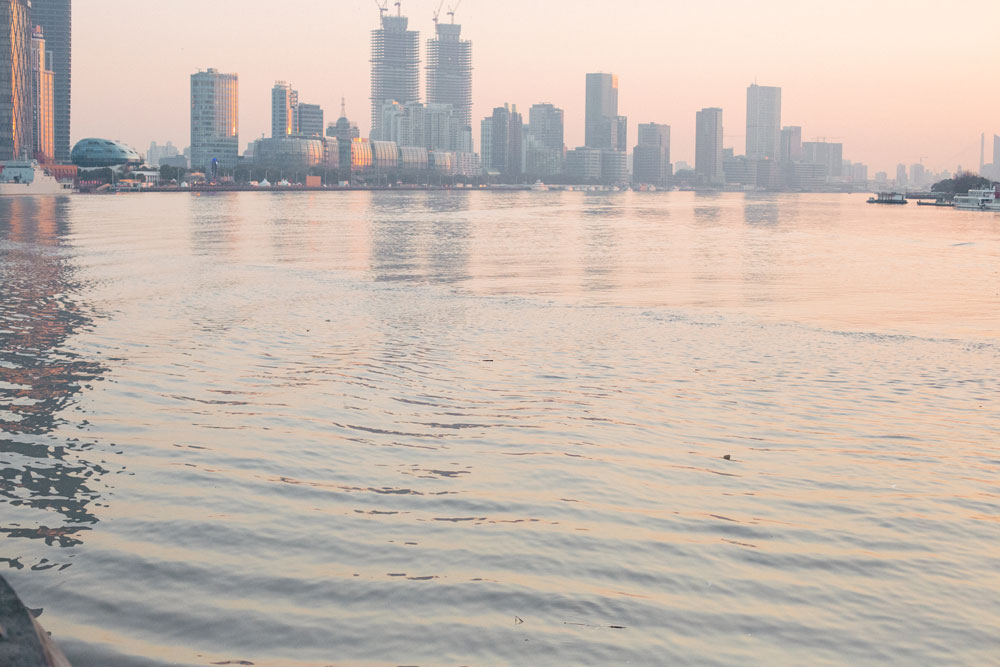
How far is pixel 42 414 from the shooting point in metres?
17.4

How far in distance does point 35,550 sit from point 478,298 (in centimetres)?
2708

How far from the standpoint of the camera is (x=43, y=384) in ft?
65.8

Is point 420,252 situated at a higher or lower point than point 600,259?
higher

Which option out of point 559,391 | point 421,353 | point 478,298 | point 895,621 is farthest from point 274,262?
point 895,621

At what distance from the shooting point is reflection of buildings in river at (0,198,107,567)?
39.3 ft

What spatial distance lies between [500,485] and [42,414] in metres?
8.83

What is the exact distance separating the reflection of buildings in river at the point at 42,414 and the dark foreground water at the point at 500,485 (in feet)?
0.25

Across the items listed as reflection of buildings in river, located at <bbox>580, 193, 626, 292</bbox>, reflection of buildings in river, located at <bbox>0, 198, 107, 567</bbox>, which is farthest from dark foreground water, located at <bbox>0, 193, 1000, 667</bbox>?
reflection of buildings in river, located at <bbox>580, 193, 626, 292</bbox>

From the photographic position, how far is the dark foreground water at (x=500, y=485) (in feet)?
29.7

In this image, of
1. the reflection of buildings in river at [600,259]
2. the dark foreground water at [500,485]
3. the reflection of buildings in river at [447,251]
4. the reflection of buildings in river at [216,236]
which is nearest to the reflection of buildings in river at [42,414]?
the dark foreground water at [500,485]

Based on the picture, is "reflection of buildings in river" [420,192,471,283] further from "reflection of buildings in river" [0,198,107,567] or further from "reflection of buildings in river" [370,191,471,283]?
"reflection of buildings in river" [0,198,107,567]

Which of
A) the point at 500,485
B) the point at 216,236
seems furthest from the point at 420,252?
the point at 500,485

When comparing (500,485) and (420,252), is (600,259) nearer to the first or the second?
(420,252)

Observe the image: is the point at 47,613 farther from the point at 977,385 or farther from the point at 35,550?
the point at 977,385
